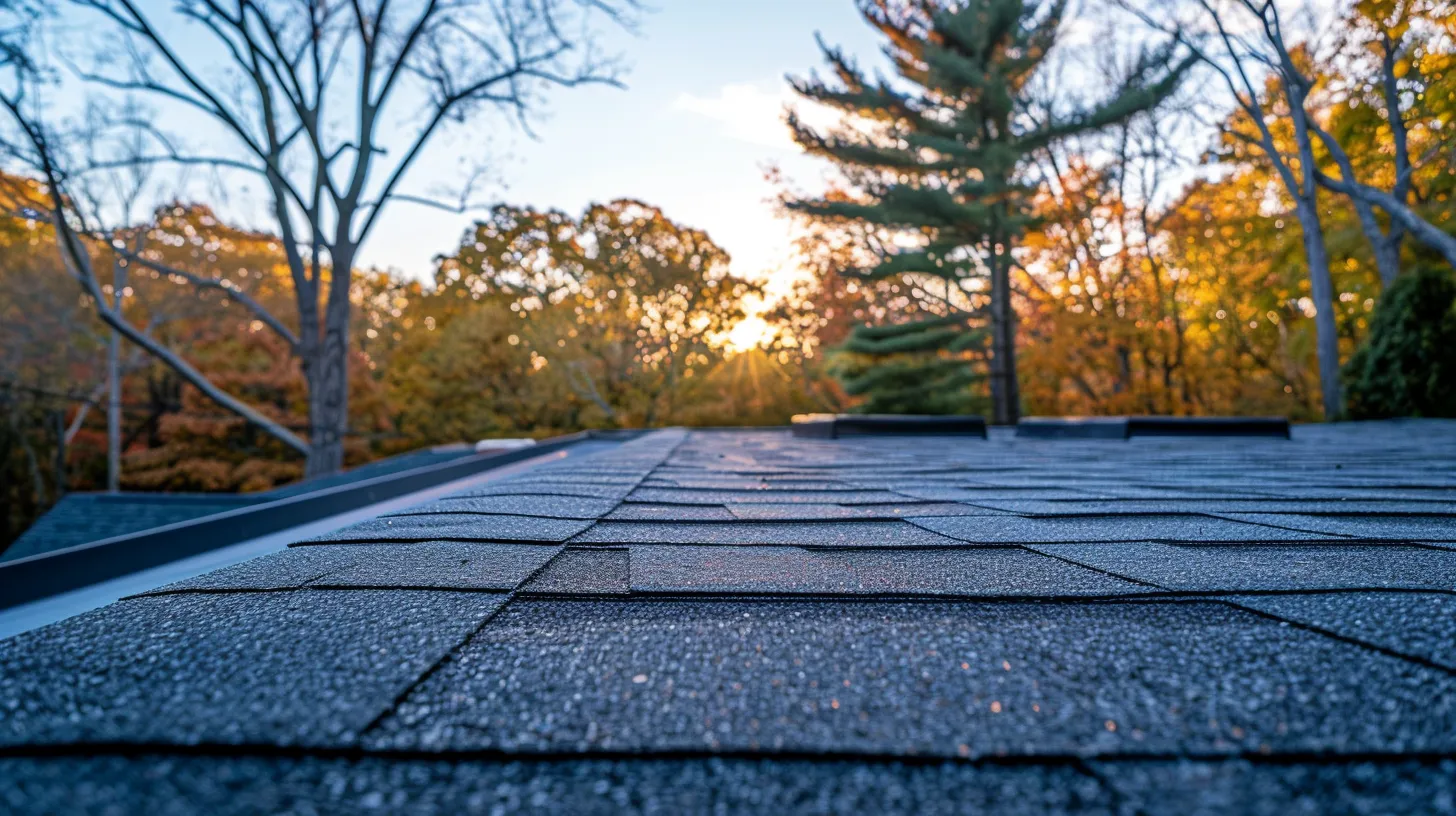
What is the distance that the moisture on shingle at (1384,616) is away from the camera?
639 millimetres

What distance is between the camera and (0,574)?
123 centimetres

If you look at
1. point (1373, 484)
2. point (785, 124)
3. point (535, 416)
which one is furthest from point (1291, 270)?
point (535, 416)

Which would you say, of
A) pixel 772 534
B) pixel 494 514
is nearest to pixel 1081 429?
pixel 772 534

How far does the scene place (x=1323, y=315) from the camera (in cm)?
1010

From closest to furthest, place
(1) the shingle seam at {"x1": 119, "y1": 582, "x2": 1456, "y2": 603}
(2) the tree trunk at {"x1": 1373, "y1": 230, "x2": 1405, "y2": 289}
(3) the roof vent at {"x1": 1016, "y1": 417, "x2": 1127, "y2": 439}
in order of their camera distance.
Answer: (1) the shingle seam at {"x1": 119, "y1": 582, "x2": 1456, "y2": 603}
(3) the roof vent at {"x1": 1016, "y1": 417, "x2": 1127, "y2": 439}
(2) the tree trunk at {"x1": 1373, "y1": 230, "x2": 1405, "y2": 289}

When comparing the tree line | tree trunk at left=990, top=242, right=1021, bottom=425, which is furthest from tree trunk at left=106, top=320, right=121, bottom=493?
tree trunk at left=990, top=242, right=1021, bottom=425

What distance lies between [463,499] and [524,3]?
8.75 meters

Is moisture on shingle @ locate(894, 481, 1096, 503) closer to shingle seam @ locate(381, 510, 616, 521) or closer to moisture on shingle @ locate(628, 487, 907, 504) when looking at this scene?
moisture on shingle @ locate(628, 487, 907, 504)

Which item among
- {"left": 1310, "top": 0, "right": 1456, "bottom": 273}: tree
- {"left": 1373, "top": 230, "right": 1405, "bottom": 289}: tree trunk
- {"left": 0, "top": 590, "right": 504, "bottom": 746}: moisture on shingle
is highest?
{"left": 1310, "top": 0, "right": 1456, "bottom": 273}: tree

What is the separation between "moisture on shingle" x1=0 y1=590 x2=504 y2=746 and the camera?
509mm

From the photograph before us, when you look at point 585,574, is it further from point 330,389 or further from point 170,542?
point 330,389

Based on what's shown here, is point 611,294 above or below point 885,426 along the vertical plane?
above

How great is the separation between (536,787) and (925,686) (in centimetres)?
32

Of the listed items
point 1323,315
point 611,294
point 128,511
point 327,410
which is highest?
point 611,294
